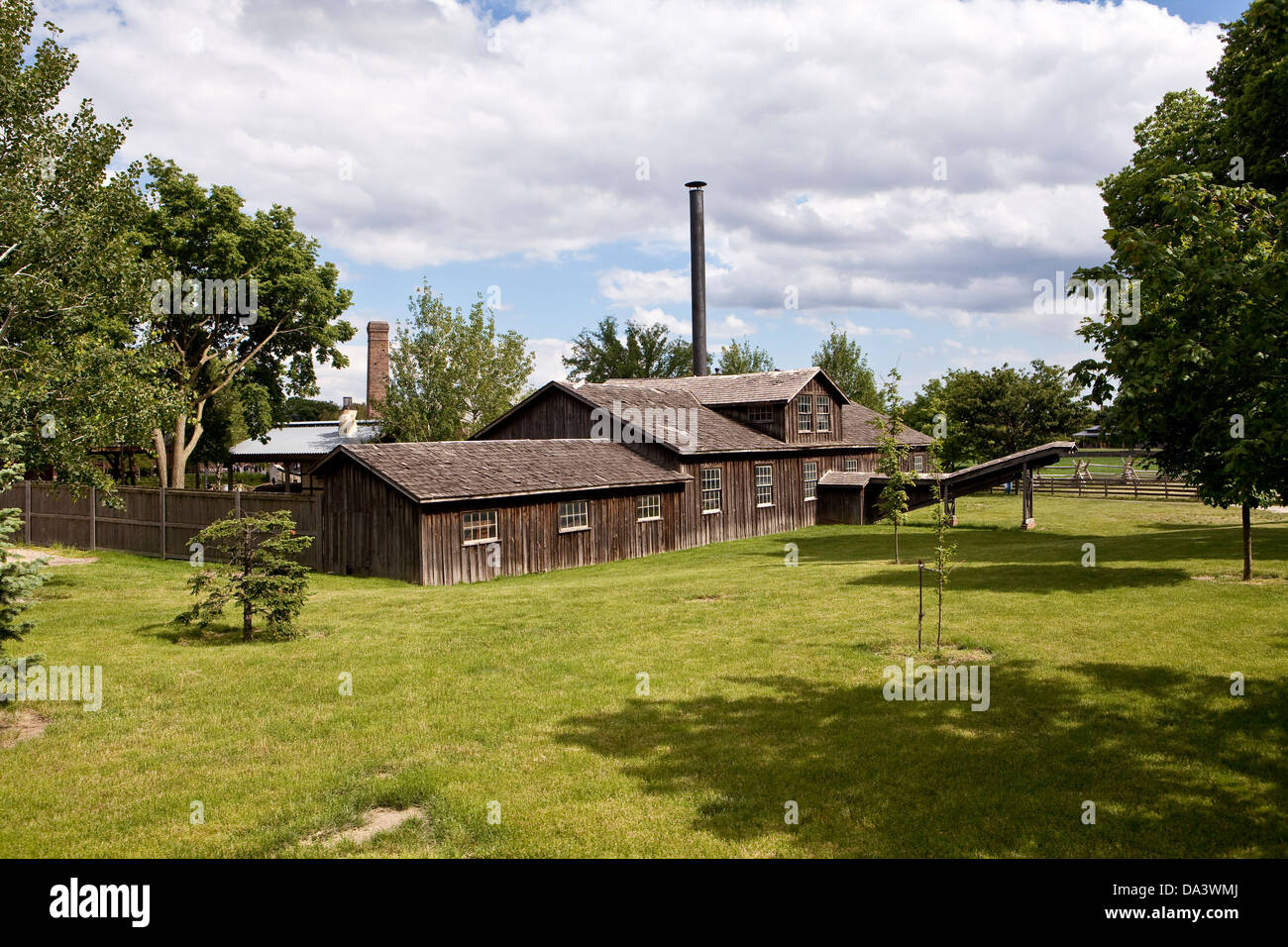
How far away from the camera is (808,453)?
38.8 metres

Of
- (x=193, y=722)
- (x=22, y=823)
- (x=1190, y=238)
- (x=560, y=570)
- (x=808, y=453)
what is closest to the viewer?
(x=22, y=823)

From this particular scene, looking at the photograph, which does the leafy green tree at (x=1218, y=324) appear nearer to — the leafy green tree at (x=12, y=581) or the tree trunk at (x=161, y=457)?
the leafy green tree at (x=12, y=581)

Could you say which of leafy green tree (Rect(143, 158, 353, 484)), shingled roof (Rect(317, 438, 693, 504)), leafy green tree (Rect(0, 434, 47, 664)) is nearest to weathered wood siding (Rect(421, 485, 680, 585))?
shingled roof (Rect(317, 438, 693, 504))

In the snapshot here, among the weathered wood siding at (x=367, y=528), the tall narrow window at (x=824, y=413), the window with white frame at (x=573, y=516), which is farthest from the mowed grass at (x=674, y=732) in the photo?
the tall narrow window at (x=824, y=413)

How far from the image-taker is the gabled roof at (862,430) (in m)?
42.5

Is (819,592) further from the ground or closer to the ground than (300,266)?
closer to the ground

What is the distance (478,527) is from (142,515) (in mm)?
11940

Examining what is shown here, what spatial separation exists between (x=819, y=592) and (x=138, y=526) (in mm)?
22069

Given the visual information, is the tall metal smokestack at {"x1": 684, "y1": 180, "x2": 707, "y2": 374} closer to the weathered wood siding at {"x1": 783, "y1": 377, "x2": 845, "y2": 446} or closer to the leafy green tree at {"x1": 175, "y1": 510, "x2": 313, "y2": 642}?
the weathered wood siding at {"x1": 783, "y1": 377, "x2": 845, "y2": 446}

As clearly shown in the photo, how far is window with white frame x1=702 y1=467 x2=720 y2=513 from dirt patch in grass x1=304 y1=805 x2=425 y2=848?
25831 millimetres
